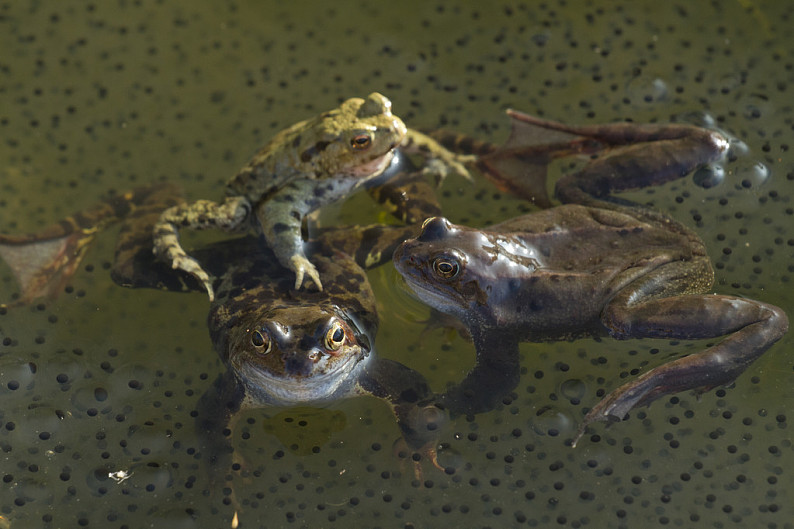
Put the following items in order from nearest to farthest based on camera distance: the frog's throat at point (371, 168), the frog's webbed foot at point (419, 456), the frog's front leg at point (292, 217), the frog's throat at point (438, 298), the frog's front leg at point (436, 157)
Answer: the frog's webbed foot at point (419, 456) → the frog's throat at point (438, 298) → the frog's front leg at point (292, 217) → the frog's throat at point (371, 168) → the frog's front leg at point (436, 157)

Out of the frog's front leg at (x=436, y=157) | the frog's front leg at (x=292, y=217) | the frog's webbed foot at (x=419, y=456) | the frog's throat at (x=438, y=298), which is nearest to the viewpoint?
the frog's webbed foot at (x=419, y=456)

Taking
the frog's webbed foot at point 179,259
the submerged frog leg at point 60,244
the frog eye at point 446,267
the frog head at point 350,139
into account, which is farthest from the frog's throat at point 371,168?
the submerged frog leg at point 60,244

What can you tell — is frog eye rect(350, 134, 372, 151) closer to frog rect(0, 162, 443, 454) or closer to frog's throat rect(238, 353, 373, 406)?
frog rect(0, 162, 443, 454)

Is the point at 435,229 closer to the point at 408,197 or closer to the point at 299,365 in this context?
the point at 408,197

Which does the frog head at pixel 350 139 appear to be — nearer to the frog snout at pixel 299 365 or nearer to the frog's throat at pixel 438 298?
the frog's throat at pixel 438 298

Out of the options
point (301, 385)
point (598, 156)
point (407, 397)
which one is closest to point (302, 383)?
point (301, 385)

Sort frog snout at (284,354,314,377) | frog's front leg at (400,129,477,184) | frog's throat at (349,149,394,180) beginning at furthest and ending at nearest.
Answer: frog's front leg at (400,129,477,184), frog's throat at (349,149,394,180), frog snout at (284,354,314,377)

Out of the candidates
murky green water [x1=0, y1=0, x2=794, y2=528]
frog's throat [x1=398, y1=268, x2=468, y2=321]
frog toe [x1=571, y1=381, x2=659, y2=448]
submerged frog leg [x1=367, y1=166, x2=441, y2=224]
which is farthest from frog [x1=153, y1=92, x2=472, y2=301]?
frog toe [x1=571, y1=381, x2=659, y2=448]
